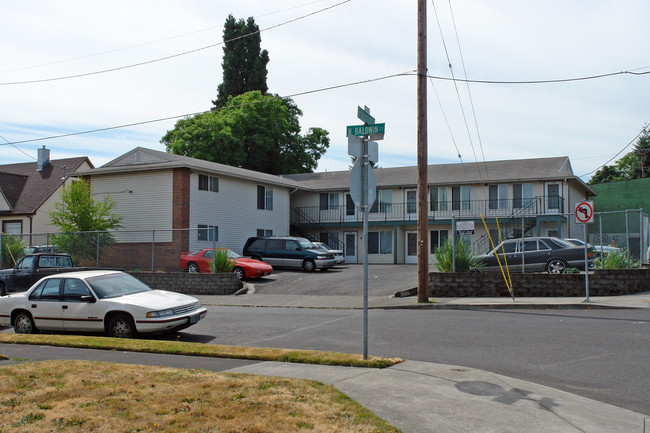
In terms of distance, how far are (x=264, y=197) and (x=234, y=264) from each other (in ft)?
36.0

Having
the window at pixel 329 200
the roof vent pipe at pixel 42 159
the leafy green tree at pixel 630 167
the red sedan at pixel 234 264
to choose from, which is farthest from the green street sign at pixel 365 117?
the leafy green tree at pixel 630 167

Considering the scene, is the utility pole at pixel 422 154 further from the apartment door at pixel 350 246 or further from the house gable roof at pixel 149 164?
the apartment door at pixel 350 246

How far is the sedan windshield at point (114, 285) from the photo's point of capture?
11719 mm

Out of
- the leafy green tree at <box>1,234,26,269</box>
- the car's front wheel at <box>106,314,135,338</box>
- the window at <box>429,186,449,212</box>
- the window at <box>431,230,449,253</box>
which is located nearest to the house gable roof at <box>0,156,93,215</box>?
the leafy green tree at <box>1,234,26,269</box>

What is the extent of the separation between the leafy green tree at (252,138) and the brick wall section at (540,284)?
88.3 feet

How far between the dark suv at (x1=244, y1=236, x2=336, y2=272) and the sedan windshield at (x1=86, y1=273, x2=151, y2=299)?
15.0m

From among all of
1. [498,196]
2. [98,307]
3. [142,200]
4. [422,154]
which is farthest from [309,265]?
[98,307]

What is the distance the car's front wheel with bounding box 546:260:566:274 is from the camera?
763 inches

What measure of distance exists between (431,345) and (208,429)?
5.78 meters

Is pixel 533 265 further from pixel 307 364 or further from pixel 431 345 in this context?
pixel 307 364

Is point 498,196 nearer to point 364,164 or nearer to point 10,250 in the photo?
point 10,250

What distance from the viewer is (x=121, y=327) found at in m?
11.3

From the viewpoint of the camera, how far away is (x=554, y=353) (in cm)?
897

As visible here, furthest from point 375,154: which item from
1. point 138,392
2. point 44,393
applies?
point 44,393
